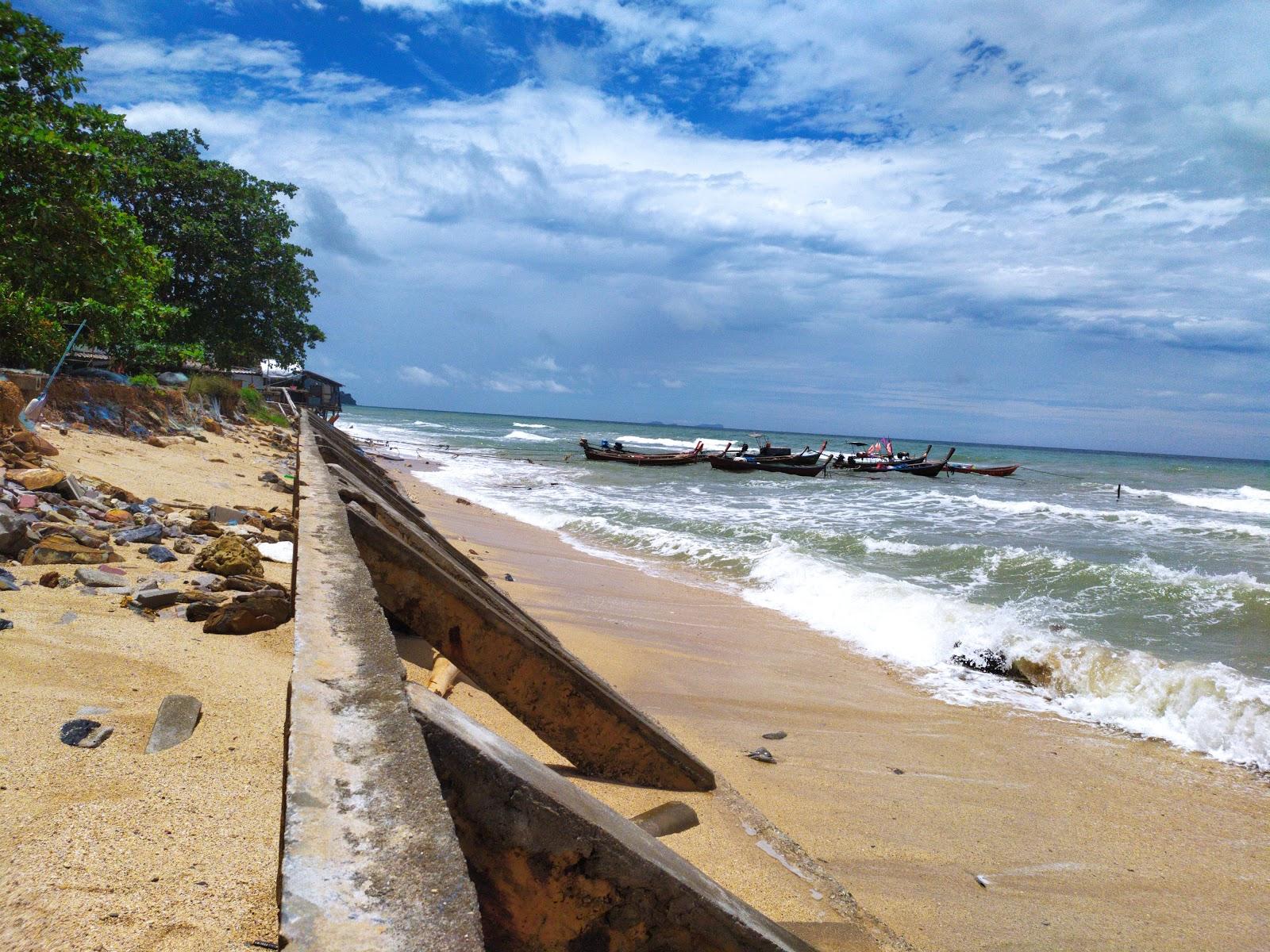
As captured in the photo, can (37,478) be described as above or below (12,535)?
above

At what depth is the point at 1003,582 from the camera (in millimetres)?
9367

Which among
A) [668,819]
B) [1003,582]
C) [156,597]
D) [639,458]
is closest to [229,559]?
[156,597]

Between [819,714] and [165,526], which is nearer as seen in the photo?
[819,714]

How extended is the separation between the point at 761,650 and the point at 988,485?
95.2 feet

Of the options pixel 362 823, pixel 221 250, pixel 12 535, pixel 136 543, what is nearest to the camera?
pixel 362 823

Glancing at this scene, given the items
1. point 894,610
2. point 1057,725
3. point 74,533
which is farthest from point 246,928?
point 894,610

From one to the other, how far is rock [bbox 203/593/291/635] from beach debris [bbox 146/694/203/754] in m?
1.08

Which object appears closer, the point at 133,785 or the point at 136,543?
the point at 133,785

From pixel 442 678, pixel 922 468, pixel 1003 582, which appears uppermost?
pixel 922 468

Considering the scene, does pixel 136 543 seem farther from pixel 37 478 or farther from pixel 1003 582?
pixel 1003 582

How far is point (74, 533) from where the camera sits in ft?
14.8

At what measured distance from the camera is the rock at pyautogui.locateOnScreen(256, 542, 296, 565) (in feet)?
17.9

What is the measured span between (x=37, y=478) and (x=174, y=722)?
4.18 meters

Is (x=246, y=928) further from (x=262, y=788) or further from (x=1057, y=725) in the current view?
(x=1057, y=725)
